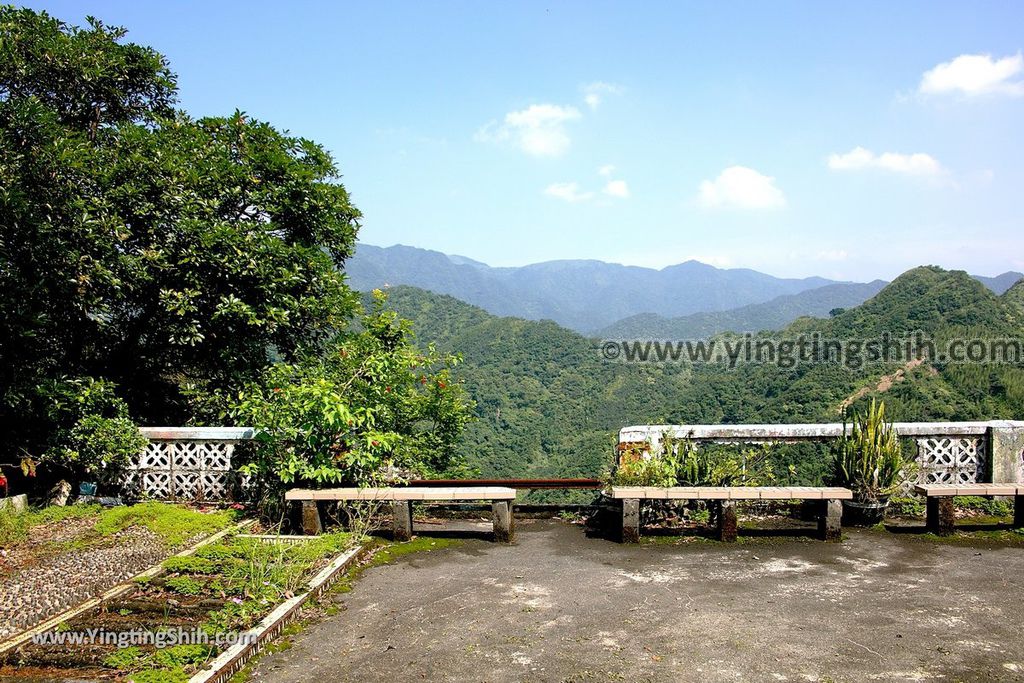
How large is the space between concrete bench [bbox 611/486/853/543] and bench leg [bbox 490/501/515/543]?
1145mm

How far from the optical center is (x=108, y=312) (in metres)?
10.7

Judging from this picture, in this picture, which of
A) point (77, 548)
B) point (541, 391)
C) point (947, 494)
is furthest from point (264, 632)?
point (541, 391)

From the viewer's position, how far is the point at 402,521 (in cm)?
767

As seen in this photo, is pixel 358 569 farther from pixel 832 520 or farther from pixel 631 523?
pixel 832 520

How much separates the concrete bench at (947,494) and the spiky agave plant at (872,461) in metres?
0.33

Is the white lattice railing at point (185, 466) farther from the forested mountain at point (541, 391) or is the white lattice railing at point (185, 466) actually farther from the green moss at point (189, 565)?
the forested mountain at point (541, 391)

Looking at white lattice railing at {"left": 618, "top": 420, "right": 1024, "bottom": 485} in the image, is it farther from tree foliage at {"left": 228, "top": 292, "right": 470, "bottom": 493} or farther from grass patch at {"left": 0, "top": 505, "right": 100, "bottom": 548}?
grass patch at {"left": 0, "top": 505, "right": 100, "bottom": 548}

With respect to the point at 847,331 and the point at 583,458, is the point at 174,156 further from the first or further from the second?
the point at 847,331

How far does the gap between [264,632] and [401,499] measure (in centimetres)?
273

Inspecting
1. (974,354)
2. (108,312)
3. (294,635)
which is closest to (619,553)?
(294,635)

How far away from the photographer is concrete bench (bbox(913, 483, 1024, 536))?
7492 millimetres

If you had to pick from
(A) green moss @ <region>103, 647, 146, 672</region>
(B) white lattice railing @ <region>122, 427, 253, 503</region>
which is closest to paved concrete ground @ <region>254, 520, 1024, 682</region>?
(A) green moss @ <region>103, 647, 146, 672</region>

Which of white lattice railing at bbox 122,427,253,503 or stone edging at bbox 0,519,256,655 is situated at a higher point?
white lattice railing at bbox 122,427,253,503

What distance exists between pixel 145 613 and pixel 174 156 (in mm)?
7378
